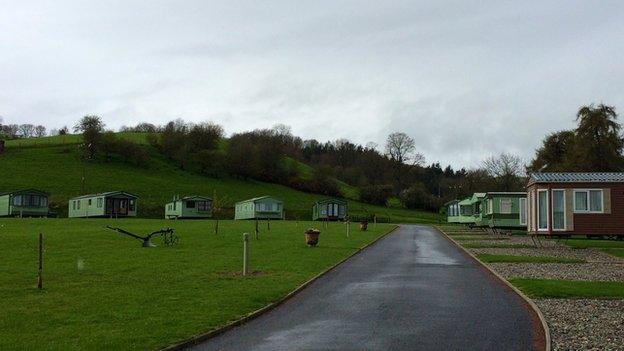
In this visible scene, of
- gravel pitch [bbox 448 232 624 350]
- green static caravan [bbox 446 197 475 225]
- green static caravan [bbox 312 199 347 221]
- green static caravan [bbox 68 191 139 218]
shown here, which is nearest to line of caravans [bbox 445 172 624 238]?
gravel pitch [bbox 448 232 624 350]

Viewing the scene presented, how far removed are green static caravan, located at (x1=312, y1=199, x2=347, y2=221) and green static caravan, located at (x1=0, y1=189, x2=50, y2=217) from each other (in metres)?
32.1

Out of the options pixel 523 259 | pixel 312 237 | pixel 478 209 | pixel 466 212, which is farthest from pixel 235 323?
pixel 466 212

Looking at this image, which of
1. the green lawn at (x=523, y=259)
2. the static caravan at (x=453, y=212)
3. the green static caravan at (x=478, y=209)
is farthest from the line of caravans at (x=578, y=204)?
the static caravan at (x=453, y=212)

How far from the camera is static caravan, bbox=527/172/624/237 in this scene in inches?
1216

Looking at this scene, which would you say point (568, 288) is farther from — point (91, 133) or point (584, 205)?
point (91, 133)

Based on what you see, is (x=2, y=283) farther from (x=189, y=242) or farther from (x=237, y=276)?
(x=189, y=242)

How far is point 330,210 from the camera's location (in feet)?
272

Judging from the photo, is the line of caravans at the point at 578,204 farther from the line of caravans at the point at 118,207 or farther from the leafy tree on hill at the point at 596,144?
the line of caravans at the point at 118,207

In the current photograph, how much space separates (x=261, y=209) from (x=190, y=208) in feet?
26.2

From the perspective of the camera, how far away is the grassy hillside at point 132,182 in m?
85.4

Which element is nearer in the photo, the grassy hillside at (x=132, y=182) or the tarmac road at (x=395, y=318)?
the tarmac road at (x=395, y=318)

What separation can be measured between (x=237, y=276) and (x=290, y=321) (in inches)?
247

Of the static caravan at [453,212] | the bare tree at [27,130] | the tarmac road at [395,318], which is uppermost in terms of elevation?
the bare tree at [27,130]

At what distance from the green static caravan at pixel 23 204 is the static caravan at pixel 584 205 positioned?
51.2 m
